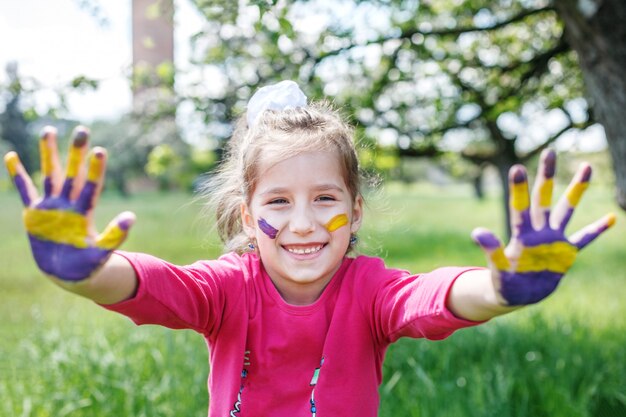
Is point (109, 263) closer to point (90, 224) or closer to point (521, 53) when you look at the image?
A: point (90, 224)

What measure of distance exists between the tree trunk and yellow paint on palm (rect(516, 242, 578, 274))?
2100 mm

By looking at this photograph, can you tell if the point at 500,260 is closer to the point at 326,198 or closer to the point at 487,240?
the point at 487,240

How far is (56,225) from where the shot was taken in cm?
112

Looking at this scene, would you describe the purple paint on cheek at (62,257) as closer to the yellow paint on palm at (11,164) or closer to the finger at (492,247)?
the yellow paint on palm at (11,164)

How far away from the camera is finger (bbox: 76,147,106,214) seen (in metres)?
1.11

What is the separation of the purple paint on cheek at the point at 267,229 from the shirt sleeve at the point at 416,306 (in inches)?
11.5

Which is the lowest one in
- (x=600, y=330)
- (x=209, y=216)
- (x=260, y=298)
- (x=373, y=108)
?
(x=600, y=330)

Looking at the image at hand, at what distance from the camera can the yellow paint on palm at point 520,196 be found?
3.60 feet

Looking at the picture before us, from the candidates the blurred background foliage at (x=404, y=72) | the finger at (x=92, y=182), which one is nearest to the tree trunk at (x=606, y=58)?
the blurred background foliage at (x=404, y=72)

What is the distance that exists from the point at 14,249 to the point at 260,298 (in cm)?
808

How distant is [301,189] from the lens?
5.22 feet

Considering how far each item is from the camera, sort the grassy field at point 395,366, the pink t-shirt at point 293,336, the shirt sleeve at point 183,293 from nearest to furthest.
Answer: the shirt sleeve at point 183,293
the pink t-shirt at point 293,336
the grassy field at point 395,366

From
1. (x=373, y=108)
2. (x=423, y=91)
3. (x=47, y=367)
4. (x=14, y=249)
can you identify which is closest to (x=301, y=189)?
(x=47, y=367)

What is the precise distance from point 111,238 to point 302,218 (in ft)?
1.77
